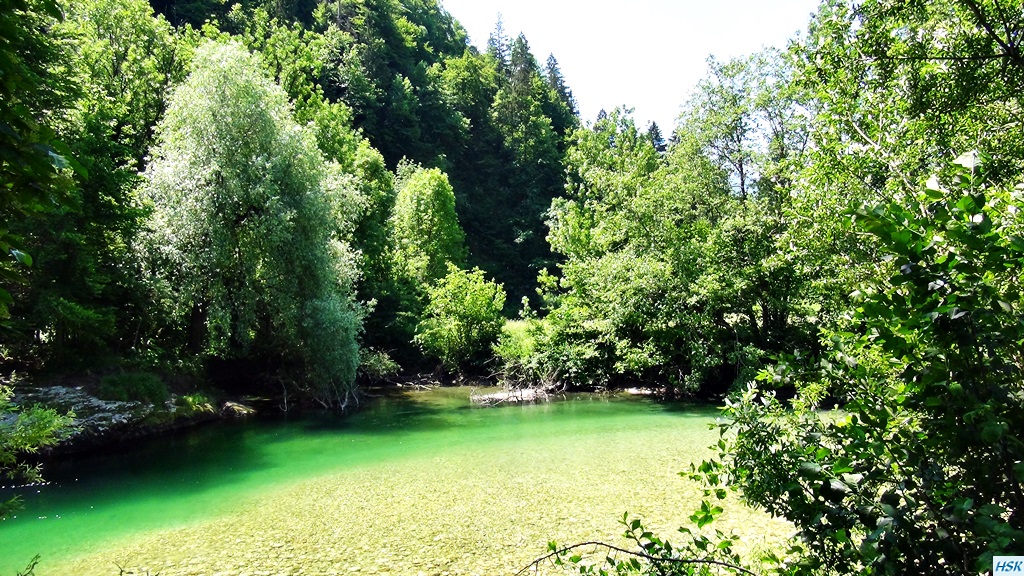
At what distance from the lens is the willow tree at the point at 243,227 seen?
57.9 ft

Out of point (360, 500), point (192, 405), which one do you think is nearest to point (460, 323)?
point (192, 405)

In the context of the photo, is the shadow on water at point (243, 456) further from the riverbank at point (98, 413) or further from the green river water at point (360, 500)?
the riverbank at point (98, 413)

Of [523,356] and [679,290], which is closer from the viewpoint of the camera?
[679,290]

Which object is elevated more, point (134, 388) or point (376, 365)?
point (376, 365)

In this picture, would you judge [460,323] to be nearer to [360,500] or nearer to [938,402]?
[360,500]

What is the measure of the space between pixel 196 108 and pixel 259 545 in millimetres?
15620

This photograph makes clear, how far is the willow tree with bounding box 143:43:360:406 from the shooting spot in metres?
17.7

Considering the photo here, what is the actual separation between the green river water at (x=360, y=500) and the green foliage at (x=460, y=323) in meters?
11.3

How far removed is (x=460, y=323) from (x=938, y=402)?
83.0 feet

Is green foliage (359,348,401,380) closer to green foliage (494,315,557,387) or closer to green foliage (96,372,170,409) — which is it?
green foliage (494,315,557,387)

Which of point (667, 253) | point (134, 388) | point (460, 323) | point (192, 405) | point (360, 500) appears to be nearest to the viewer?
point (360, 500)

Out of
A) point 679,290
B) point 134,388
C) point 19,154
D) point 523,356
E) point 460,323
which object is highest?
point 679,290

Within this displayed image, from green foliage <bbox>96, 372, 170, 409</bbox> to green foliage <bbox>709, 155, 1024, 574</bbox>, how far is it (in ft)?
55.4

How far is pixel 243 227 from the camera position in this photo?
60.5ft
